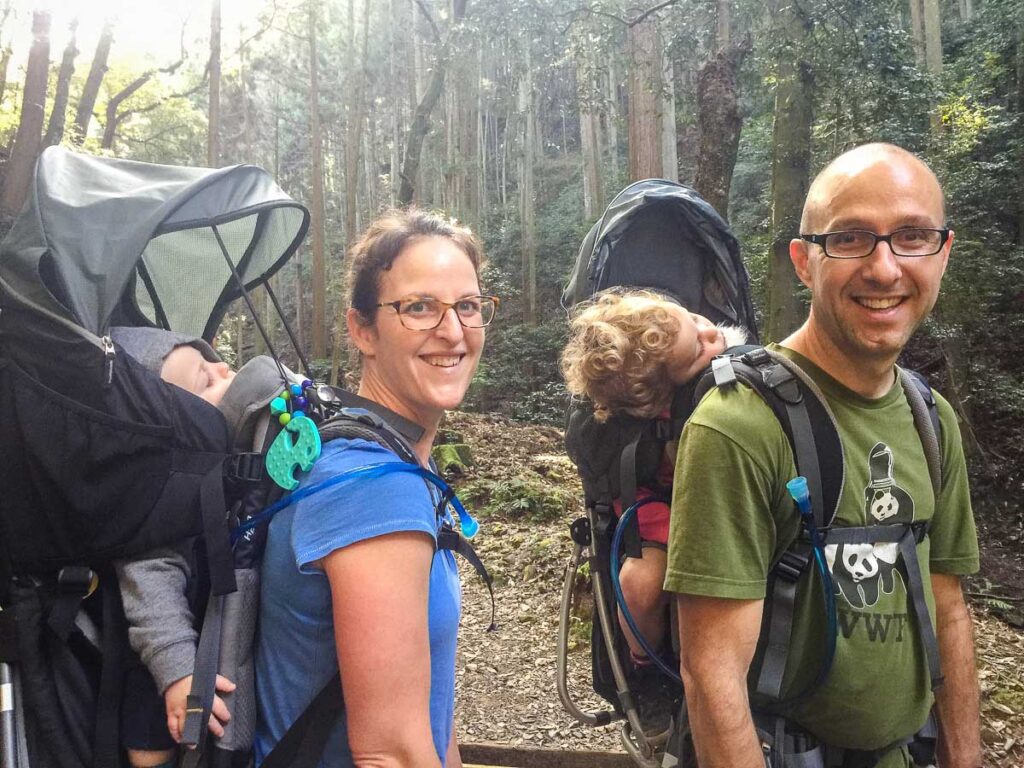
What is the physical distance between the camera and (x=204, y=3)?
1778 centimetres

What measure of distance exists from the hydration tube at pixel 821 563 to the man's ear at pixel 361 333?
3.05 ft

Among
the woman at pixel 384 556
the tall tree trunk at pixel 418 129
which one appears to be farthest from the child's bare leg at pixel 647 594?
the tall tree trunk at pixel 418 129

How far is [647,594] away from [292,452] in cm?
123

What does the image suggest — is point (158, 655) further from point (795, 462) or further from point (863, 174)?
point (863, 174)

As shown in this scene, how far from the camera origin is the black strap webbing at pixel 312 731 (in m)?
1.23

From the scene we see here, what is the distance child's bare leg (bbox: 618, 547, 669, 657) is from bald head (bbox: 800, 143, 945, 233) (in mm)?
1028

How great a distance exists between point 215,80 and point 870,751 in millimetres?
16729

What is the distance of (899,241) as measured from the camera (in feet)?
5.19

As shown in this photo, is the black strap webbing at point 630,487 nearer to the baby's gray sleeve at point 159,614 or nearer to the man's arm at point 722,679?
the man's arm at point 722,679

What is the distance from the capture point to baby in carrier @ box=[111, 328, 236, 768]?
1.25 meters

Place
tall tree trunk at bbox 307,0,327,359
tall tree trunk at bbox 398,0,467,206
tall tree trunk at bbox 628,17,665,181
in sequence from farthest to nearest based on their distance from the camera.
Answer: tall tree trunk at bbox 307,0,327,359 → tall tree trunk at bbox 398,0,467,206 → tall tree trunk at bbox 628,17,665,181

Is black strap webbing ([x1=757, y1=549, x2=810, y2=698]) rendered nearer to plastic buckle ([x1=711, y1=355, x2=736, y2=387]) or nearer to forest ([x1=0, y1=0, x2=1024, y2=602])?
plastic buckle ([x1=711, y1=355, x2=736, y2=387])

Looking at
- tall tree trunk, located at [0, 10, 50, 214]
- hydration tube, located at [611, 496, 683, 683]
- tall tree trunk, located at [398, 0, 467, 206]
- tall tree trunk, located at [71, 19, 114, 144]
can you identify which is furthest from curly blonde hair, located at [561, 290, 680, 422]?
tall tree trunk, located at [71, 19, 114, 144]

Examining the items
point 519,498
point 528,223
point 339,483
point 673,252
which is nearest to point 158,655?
point 339,483
